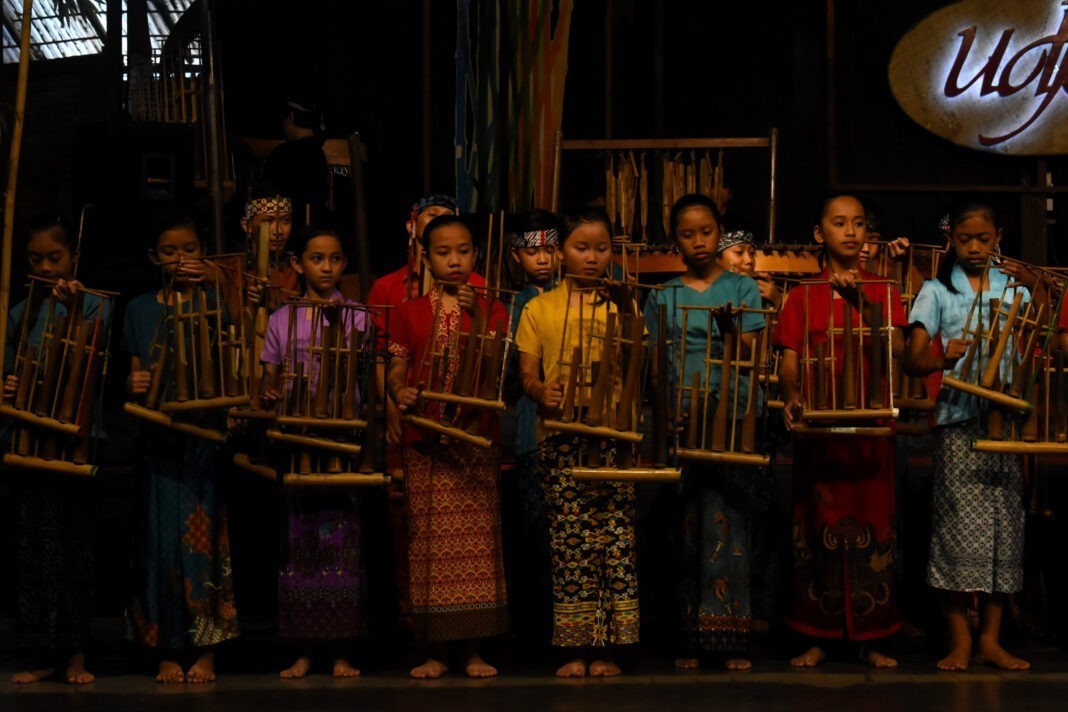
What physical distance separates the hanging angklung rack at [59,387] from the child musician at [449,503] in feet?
3.12

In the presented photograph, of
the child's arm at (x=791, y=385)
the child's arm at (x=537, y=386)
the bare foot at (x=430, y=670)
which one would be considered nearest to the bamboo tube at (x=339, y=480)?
the child's arm at (x=537, y=386)

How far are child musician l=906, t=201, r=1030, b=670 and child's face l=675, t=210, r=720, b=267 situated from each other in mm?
704

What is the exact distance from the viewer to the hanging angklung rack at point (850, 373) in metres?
4.71

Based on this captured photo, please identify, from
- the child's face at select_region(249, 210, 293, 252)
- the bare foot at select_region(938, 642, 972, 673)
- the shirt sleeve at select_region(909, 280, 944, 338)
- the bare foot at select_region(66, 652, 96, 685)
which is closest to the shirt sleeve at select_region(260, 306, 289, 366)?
the child's face at select_region(249, 210, 293, 252)

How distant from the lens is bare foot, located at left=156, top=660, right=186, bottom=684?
4988mm

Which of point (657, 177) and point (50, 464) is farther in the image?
point (657, 177)

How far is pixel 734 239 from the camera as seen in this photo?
231 inches

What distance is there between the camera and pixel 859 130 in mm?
7535

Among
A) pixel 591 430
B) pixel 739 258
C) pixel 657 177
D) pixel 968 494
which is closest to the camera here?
pixel 591 430

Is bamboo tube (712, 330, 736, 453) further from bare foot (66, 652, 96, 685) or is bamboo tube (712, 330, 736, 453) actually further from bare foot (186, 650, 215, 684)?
bare foot (66, 652, 96, 685)

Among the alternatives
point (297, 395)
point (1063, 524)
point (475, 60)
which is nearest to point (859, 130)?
point (475, 60)

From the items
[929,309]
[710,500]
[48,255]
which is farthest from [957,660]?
[48,255]

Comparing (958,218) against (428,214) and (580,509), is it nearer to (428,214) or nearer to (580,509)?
(580,509)

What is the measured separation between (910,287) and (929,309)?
0.54 m
